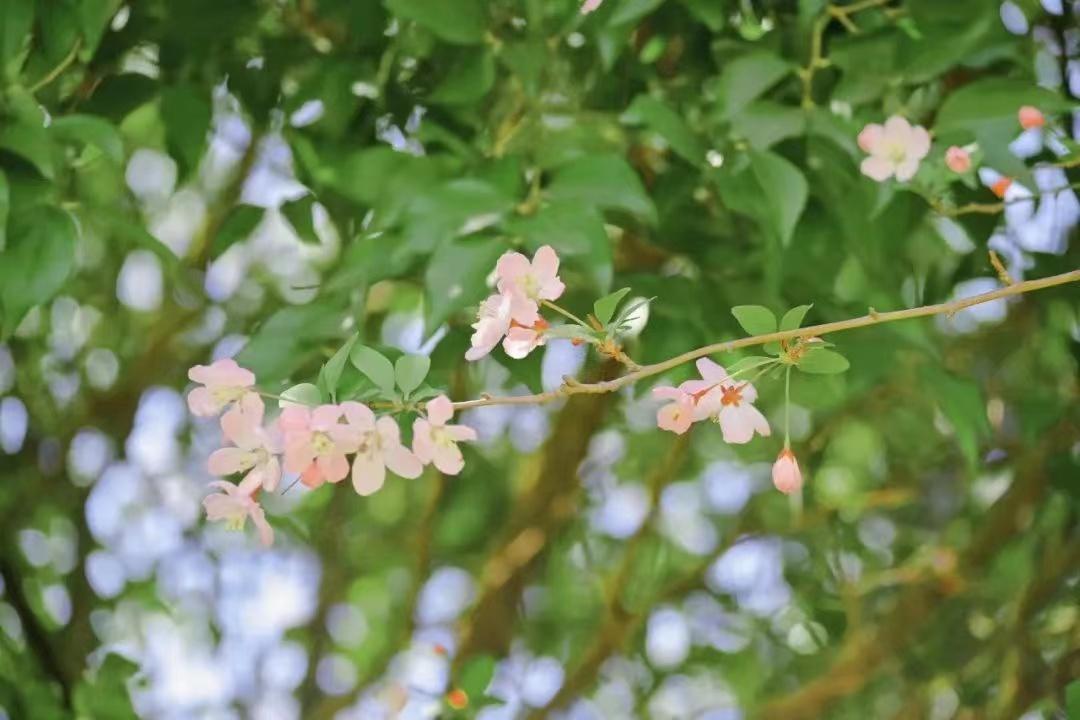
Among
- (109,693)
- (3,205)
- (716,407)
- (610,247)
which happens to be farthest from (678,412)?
(109,693)

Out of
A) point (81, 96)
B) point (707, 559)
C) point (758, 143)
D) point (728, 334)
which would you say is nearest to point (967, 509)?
point (707, 559)

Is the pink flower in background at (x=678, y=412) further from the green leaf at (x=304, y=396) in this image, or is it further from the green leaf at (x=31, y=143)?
the green leaf at (x=31, y=143)

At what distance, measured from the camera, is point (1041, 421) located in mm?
1241

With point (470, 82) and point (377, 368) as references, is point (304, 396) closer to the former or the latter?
point (377, 368)

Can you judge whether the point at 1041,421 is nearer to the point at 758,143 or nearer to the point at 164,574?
the point at 758,143

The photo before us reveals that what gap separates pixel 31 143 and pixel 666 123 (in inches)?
15.5

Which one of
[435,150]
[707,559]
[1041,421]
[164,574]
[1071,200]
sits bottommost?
[164,574]

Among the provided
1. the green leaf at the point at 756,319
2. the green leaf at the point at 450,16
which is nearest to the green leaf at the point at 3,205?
the green leaf at the point at 450,16

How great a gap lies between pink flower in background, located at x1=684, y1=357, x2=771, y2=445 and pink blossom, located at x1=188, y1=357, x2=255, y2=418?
21 cm

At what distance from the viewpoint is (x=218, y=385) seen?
0.63m

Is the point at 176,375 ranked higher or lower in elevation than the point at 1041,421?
lower

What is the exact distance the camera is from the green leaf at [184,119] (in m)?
1.03

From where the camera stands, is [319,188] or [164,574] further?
[164,574]

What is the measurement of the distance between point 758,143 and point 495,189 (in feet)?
0.56
